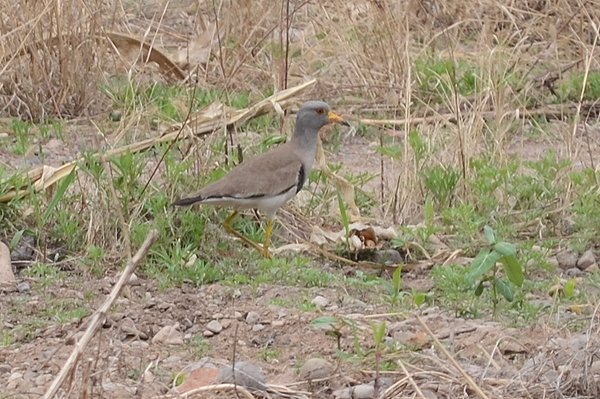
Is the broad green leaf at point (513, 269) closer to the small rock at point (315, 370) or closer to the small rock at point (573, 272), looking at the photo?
the small rock at point (315, 370)

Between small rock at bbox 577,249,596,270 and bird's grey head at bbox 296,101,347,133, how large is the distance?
4.59 ft

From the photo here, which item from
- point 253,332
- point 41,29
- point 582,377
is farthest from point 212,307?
point 41,29

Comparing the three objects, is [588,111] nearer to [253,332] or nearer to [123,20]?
[123,20]

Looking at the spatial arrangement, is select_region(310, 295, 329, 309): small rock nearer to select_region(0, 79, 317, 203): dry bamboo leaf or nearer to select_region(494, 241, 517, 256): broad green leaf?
select_region(494, 241, 517, 256): broad green leaf

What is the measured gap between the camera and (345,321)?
14.6 feet

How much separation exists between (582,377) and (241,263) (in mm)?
2125

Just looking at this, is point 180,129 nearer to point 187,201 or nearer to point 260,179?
point 260,179

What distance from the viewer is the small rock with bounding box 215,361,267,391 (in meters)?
4.04

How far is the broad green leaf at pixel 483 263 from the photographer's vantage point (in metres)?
4.59

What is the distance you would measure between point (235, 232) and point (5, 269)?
3.44 ft

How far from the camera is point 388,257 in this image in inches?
236

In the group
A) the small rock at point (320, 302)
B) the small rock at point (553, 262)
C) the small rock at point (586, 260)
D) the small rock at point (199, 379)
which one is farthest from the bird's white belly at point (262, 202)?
the small rock at point (199, 379)

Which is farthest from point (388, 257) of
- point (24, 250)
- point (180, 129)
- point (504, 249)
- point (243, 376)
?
point (243, 376)

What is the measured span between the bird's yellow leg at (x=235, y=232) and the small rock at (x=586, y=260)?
4.50ft
